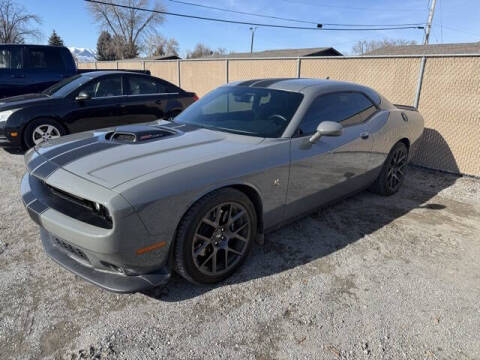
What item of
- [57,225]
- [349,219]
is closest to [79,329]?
[57,225]

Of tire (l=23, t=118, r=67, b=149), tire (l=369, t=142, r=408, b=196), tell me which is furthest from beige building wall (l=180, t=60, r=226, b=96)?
tire (l=369, t=142, r=408, b=196)

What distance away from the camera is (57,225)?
2.22 meters

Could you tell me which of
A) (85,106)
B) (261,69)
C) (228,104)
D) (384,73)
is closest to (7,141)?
(85,106)

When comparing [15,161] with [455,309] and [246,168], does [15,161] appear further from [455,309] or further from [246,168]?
[455,309]

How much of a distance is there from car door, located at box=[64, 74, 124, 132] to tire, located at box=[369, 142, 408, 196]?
4729mm

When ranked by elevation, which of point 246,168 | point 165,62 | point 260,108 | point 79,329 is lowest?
point 79,329

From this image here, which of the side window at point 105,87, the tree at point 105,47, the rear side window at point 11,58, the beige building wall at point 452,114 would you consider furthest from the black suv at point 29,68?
the tree at point 105,47

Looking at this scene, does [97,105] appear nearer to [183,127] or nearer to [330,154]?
[183,127]

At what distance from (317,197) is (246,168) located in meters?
1.08

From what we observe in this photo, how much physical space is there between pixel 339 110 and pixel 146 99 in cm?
435

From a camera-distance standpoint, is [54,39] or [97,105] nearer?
[97,105]

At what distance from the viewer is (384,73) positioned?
645 centimetres

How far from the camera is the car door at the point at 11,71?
7559 millimetres

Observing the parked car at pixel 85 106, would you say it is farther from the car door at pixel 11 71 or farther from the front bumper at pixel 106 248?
the front bumper at pixel 106 248
